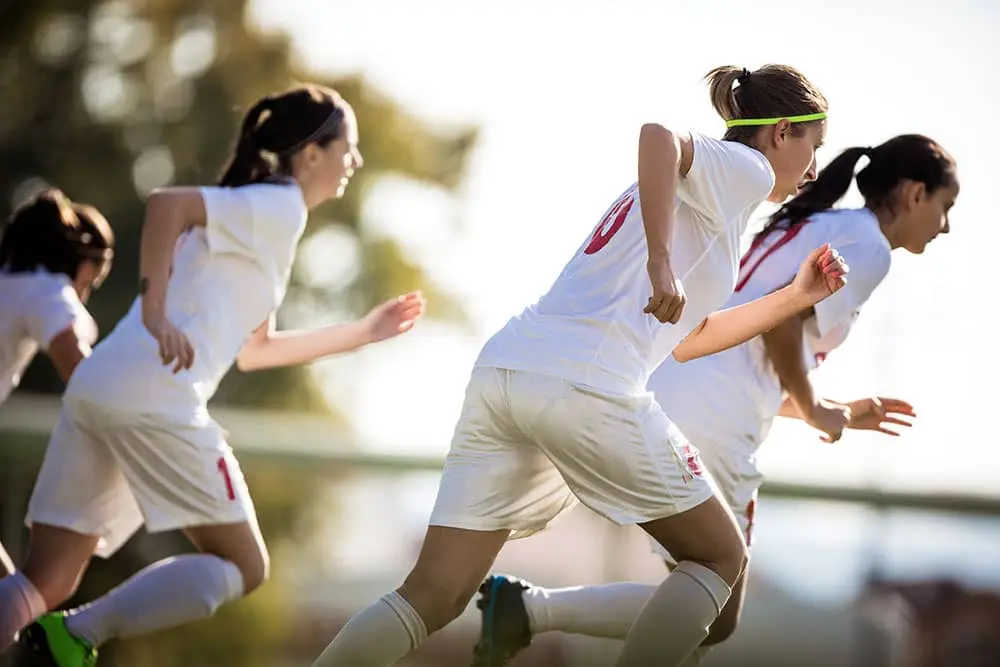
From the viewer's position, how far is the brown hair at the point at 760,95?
375 cm

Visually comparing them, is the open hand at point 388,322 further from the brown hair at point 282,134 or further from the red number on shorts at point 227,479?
the red number on shorts at point 227,479

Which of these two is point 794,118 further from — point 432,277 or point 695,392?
point 432,277

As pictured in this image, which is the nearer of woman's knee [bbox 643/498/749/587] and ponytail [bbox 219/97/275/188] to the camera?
woman's knee [bbox 643/498/749/587]

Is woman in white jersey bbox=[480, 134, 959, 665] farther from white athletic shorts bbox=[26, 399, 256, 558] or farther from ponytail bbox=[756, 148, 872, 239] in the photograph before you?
white athletic shorts bbox=[26, 399, 256, 558]

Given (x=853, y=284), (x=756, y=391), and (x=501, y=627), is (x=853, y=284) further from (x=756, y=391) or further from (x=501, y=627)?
(x=501, y=627)

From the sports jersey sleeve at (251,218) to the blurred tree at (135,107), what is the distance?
11383mm

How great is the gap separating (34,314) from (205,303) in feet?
2.62

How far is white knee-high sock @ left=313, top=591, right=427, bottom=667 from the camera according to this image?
11.6 feet

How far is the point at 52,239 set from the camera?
5.05 meters

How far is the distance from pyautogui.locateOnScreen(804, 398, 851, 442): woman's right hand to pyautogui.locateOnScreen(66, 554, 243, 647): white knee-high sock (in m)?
1.76

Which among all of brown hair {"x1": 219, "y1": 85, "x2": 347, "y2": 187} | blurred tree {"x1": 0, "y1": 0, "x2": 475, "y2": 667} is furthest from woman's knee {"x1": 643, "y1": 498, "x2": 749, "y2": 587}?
blurred tree {"x1": 0, "y1": 0, "x2": 475, "y2": 667}

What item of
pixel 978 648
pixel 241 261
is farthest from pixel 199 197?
pixel 978 648

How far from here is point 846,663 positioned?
7.68 meters

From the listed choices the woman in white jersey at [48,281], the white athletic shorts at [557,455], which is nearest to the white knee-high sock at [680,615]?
the white athletic shorts at [557,455]
